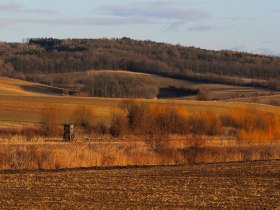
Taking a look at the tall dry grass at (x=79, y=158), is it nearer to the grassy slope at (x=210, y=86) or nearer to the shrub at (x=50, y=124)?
the shrub at (x=50, y=124)

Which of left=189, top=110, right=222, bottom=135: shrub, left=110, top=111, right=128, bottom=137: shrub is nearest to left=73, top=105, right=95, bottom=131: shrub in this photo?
left=110, top=111, right=128, bottom=137: shrub

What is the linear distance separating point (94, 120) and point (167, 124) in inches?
322

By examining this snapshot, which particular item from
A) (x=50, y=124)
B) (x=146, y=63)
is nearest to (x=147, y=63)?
(x=146, y=63)

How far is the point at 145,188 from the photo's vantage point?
2047cm

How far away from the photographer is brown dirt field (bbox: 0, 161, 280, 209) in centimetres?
1716

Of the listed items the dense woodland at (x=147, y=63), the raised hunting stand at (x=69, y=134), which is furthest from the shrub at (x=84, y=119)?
the dense woodland at (x=147, y=63)

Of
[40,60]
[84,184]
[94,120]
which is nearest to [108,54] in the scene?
[40,60]

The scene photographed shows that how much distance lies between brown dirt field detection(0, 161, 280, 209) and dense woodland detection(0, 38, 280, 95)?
122365 millimetres

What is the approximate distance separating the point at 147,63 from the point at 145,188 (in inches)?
6096

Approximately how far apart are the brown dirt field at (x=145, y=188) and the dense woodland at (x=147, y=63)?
122 metres

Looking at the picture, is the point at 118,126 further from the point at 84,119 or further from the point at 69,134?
the point at 69,134

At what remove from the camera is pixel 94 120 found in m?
65.1

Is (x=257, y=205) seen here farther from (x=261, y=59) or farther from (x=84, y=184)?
(x=261, y=59)

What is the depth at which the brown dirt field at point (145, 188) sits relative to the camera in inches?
675
